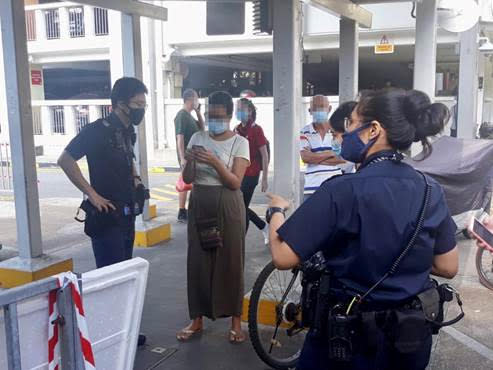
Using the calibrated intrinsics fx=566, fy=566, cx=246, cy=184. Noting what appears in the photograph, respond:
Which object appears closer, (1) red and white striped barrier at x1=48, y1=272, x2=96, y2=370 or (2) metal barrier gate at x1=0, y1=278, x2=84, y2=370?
(2) metal barrier gate at x1=0, y1=278, x2=84, y2=370

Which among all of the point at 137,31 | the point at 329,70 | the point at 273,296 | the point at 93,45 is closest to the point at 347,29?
the point at 137,31

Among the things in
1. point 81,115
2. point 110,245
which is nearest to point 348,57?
point 110,245

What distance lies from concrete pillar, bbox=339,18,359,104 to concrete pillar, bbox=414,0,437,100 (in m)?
0.91

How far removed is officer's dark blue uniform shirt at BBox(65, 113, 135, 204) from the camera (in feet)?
12.5

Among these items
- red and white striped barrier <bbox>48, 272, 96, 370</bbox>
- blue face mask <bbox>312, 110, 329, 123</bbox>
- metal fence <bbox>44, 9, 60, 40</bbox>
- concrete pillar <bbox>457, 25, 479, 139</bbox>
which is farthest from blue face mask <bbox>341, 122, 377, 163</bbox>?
metal fence <bbox>44, 9, 60, 40</bbox>

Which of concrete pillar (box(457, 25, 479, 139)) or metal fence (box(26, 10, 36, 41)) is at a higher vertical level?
metal fence (box(26, 10, 36, 41))

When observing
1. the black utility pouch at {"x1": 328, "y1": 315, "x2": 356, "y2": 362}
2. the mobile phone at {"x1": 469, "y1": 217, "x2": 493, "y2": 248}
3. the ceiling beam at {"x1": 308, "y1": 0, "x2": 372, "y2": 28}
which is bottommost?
the mobile phone at {"x1": 469, "y1": 217, "x2": 493, "y2": 248}

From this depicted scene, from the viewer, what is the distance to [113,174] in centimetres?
387

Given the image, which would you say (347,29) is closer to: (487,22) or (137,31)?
(137,31)

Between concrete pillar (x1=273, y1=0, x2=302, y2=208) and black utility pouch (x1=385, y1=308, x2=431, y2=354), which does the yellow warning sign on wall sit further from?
black utility pouch (x1=385, y1=308, x2=431, y2=354)

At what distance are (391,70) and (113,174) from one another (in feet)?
75.4

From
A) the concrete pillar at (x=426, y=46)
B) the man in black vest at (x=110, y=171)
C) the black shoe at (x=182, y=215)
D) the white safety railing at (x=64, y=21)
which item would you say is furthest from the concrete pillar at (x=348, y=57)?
the white safety railing at (x=64, y=21)

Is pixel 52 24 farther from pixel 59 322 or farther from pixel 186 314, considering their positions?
pixel 59 322

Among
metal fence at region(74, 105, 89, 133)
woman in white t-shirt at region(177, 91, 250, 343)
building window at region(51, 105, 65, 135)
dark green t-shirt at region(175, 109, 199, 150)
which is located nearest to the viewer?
woman in white t-shirt at region(177, 91, 250, 343)
